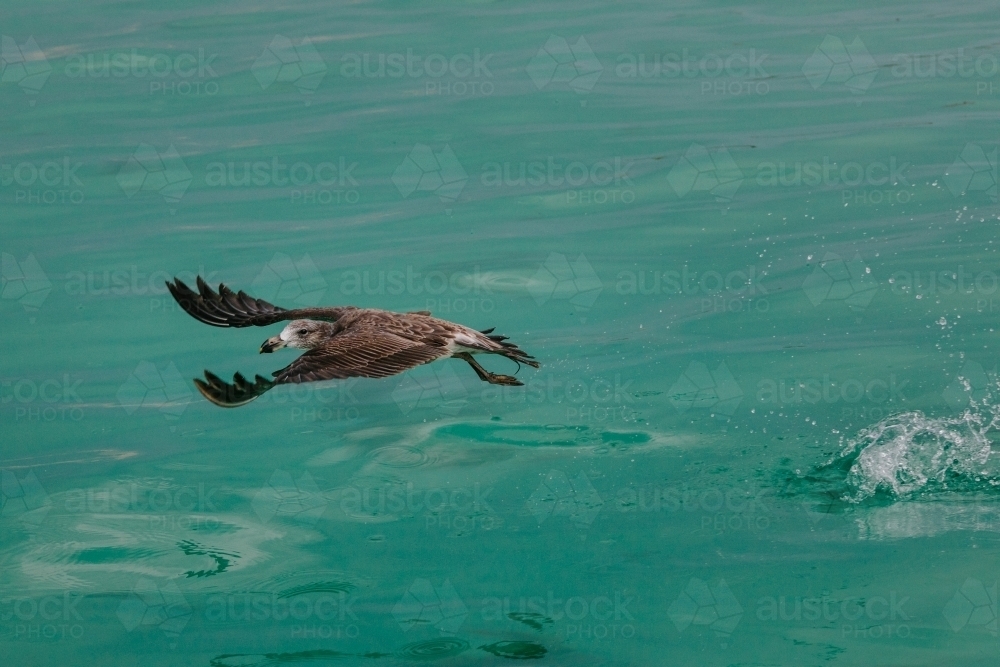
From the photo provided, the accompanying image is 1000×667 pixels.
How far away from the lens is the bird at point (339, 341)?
812 centimetres

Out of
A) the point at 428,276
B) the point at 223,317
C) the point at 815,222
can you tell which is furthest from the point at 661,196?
the point at 223,317

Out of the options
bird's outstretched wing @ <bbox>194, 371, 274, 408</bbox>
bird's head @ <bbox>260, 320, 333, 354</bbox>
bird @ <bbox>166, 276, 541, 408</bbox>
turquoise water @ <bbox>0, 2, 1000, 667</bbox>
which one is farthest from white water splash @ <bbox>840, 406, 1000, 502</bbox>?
bird's outstretched wing @ <bbox>194, 371, 274, 408</bbox>


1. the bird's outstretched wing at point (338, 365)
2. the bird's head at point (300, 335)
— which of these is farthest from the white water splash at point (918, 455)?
the bird's head at point (300, 335)

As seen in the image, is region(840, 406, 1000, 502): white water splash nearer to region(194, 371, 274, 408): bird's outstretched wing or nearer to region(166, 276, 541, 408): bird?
region(166, 276, 541, 408): bird

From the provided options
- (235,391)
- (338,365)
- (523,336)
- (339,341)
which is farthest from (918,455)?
(235,391)

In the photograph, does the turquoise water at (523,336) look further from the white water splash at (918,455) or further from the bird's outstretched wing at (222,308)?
the bird's outstretched wing at (222,308)

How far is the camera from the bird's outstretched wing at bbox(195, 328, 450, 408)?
316 inches

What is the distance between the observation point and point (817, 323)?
1242 cm

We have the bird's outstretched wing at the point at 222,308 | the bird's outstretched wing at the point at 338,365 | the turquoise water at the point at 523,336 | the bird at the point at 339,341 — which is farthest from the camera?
the bird's outstretched wing at the point at 222,308

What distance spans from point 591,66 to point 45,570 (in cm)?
993

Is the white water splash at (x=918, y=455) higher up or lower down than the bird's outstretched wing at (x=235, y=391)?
lower down

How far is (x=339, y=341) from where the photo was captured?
8516mm

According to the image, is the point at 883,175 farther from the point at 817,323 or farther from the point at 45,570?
the point at 45,570

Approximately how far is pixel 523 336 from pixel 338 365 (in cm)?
456
